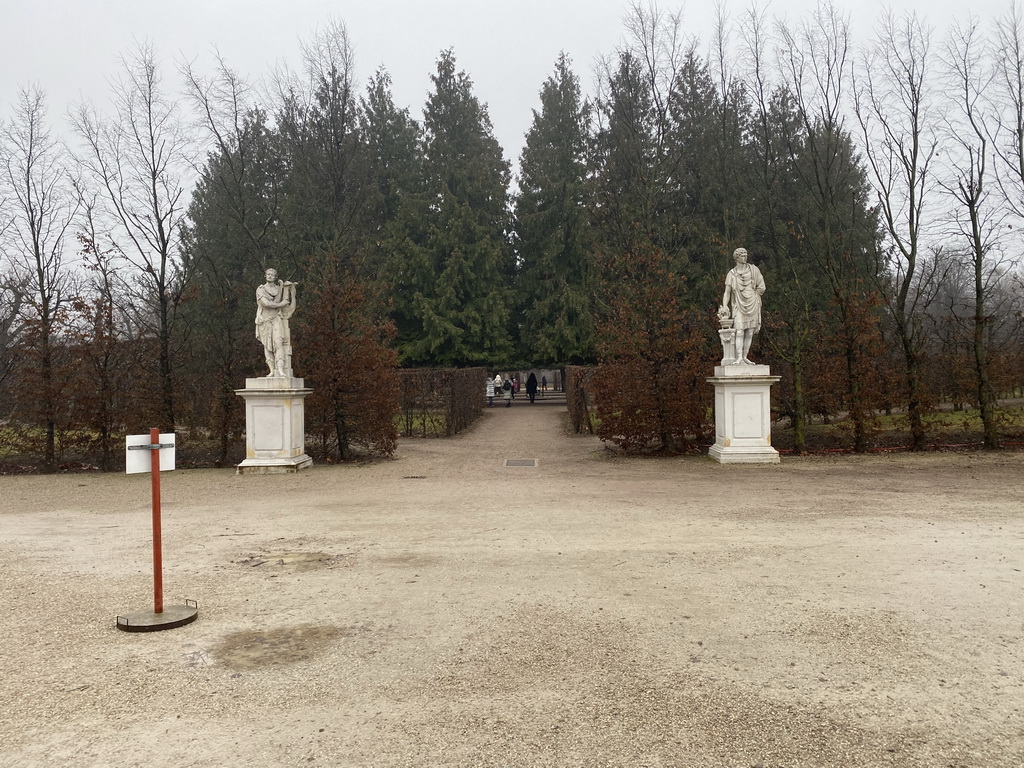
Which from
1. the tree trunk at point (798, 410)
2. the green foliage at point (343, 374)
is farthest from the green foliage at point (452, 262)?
the tree trunk at point (798, 410)

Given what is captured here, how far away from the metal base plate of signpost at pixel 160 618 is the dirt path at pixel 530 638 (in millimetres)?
80

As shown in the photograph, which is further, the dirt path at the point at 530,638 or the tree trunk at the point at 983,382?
the tree trunk at the point at 983,382

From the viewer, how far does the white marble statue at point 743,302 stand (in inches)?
497

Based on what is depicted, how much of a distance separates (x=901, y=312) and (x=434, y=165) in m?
25.7

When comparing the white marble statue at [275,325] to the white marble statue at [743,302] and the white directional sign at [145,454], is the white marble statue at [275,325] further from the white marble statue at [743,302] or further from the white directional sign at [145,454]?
the white directional sign at [145,454]

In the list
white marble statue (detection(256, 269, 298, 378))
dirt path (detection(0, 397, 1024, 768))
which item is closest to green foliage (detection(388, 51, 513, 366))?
white marble statue (detection(256, 269, 298, 378))

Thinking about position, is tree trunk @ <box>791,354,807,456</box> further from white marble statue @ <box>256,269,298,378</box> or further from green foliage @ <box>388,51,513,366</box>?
green foliage @ <box>388,51,513,366</box>

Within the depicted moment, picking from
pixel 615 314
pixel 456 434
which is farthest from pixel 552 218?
pixel 615 314

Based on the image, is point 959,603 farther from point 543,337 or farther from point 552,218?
point 552,218

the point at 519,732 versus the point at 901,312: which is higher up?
the point at 901,312

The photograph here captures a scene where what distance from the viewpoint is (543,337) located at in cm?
3369

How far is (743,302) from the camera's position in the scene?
12.7m

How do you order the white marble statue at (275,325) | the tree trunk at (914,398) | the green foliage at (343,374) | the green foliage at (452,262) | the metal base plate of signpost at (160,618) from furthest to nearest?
the green foliage at (452,262) → the tree trunk at (914,398) → the green foliage at (343,374) → the white marble statue at (275,325) → the metal base plate of signpost at (160,618)

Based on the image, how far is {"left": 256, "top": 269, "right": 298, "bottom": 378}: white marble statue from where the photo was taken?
12.7 meters
